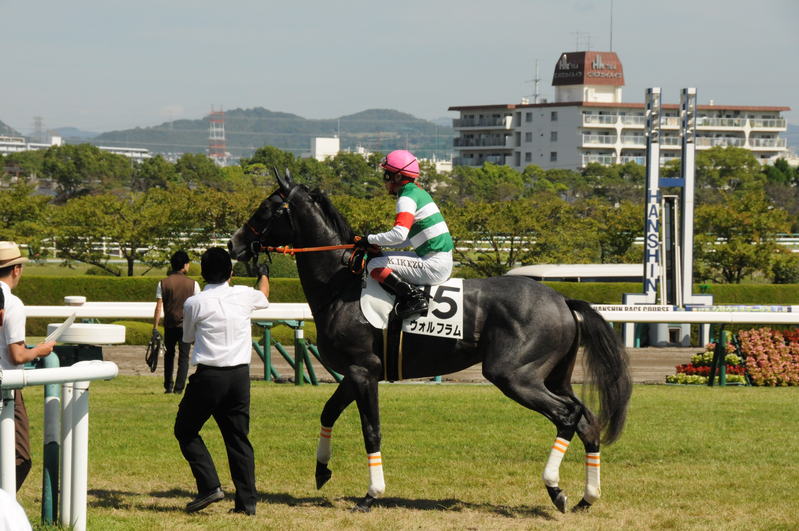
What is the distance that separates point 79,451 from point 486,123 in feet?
392

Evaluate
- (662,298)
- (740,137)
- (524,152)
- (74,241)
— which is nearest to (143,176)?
(524,152)

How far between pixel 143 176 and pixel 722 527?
100364 mm

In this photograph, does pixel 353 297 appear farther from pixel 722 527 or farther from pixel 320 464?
pixel 722 527

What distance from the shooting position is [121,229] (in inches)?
1218

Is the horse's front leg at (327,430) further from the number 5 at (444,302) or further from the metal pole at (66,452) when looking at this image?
the metal pole at (66,452)

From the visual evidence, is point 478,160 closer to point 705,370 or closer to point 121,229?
point 121,229

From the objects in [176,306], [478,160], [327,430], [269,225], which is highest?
[478,160]

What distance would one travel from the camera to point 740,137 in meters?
115

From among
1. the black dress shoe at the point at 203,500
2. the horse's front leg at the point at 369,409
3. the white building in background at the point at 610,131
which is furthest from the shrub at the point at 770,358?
the white building in background at the point at 610,131

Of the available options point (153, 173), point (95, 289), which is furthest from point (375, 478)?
point (153, 173)

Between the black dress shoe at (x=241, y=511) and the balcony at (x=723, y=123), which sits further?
the balcony at (x=723, y=123)

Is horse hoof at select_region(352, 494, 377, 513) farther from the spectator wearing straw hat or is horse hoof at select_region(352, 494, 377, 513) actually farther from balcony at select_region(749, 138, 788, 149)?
balcony at select_region(749, 138, 788, 149)

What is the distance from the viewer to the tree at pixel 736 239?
3145 cm

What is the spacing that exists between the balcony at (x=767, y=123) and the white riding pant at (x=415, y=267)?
115 m
